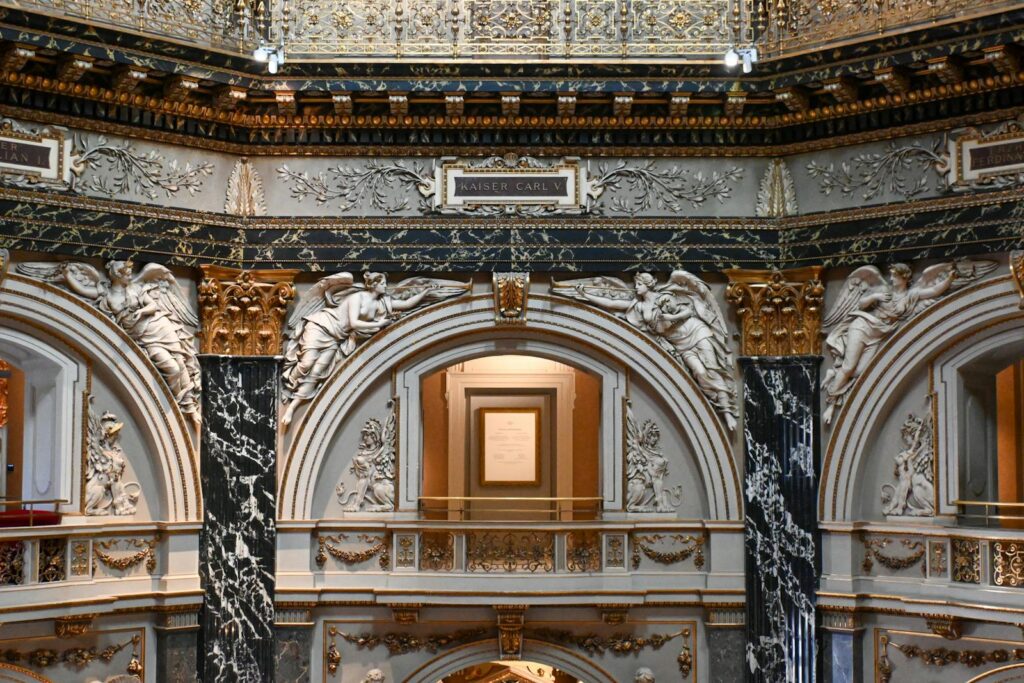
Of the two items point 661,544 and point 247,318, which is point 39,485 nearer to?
point 247,318

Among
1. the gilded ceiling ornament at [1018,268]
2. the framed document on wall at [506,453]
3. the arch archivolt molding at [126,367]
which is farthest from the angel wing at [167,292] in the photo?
the gilded ceiling ornament at [1018,268]

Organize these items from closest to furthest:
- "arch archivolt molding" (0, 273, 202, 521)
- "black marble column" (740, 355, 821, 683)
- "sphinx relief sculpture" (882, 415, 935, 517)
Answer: "arch archivolt molding" (0, 273, 202, 521), "sphinx relief sculpture" (882, 415, 935, 517), "black marble column" (740, 355, 821, 683)

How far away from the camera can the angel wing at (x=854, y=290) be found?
13969mm

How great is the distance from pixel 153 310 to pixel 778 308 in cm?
616

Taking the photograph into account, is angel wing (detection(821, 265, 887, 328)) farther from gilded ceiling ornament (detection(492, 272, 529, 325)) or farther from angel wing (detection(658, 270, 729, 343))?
gilded ceiling ornament (detection(492, 272, 529, 325))

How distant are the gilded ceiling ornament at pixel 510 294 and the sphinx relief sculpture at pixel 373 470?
1514 mm

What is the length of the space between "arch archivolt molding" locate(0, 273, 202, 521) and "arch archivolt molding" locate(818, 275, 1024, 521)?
246 inches

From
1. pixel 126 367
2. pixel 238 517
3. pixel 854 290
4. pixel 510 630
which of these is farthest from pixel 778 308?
pixel 126 367

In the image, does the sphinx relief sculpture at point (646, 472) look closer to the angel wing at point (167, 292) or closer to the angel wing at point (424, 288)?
the angel wing at point (424, 288)

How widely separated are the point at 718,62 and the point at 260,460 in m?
5.98

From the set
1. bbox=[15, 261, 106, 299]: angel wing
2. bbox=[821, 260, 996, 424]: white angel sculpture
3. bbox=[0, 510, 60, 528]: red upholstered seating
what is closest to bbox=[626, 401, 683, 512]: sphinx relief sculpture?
bbox=[821, 260, 996, 424]: white angel sculpture

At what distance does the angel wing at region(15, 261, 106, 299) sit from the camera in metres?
13.2

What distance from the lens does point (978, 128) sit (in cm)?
1321

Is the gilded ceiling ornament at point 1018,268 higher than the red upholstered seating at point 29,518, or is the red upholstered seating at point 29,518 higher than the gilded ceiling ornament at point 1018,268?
the gilded ceiling ornament at point 1018,268
